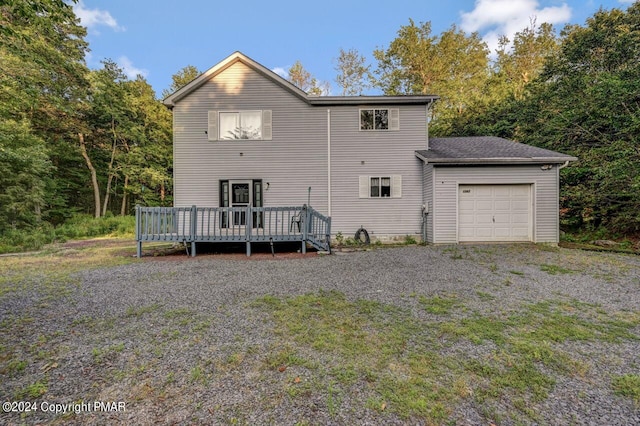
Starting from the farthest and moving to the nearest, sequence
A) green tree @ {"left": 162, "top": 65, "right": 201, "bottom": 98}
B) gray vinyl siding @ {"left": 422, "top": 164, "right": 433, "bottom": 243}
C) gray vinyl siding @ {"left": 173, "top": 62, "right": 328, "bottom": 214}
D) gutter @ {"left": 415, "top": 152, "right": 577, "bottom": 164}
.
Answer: green tree @ {"left": 162, "top": 65, "right": 201, "bottom": 98}
gray vinyl siding @ {"left": 173, "top": 62, "right": 328, "bottom": 214}
gray vinyl siding @ {"left": 422, "top": 164, "right": 433, "bottom": 243}
gutter @ {"left": 415, "top": 152, "right": 577, "bottom": 164}

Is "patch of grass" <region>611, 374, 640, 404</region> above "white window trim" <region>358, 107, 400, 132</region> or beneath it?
beneath

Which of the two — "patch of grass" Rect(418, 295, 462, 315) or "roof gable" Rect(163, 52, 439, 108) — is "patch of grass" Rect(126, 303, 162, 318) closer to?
"patch of grass" Rect(418, 295, 462, 315)

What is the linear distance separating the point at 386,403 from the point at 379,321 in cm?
150

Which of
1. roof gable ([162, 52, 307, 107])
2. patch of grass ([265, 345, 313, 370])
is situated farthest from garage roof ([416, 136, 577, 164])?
patch of grass ([265, 345, 313, 370])

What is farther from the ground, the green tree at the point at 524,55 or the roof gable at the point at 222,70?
the green tree at the point at 524,55

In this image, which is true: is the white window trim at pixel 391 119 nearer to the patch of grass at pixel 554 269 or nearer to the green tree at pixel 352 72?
the patch of grass at pixel 554 269

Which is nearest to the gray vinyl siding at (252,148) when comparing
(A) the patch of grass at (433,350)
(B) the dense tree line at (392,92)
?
(B) the dense tree line at (392,92)

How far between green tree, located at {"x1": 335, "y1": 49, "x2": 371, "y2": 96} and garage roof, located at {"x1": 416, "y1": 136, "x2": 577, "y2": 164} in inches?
548

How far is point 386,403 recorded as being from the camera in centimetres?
208

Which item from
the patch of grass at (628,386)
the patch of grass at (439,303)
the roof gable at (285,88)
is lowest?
the patch of grass at (628,386)

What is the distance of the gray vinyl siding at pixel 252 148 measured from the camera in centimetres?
1051

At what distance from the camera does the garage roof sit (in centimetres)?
941

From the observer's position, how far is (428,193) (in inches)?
405

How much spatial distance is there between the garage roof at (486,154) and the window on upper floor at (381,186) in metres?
1.26
